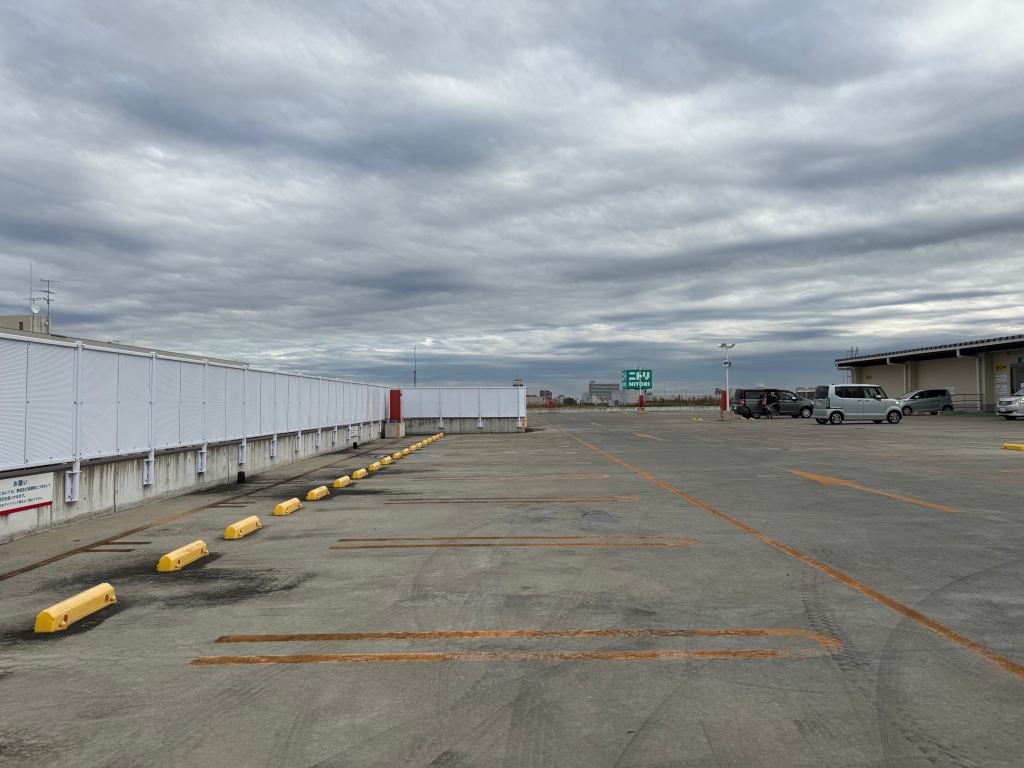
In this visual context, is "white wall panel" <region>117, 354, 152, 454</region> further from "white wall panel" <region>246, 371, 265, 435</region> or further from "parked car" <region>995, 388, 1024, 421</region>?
"parked car" <region>995, 388, 1024, 421</region>

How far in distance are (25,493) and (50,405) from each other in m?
1.35

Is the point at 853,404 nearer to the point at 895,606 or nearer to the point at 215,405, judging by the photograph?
the point at 215,405

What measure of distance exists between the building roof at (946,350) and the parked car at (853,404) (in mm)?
11533

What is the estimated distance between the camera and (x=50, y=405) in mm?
9625

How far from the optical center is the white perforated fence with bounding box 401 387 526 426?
36656 mm

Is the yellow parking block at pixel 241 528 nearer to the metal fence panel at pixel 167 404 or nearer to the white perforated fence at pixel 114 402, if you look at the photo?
the white perforated fence at pixel 114 402

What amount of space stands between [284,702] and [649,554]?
4.50m

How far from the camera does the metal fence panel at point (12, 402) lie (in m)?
8.68

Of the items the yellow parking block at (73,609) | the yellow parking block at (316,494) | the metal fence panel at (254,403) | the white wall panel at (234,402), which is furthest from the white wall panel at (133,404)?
the yellow parking block at (73,609)

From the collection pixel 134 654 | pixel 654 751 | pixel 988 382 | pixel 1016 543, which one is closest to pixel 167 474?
pixel 134 654

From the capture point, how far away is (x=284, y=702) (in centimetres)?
385

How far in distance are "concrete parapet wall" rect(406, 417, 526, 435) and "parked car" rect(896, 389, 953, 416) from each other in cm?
2831

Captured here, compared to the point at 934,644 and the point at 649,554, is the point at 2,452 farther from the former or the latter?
the point at 934,644

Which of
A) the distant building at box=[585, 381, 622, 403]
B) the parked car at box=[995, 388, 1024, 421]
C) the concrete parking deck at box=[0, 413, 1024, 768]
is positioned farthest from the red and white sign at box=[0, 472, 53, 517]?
the distant building at box=[585, 381, 622, 403]
